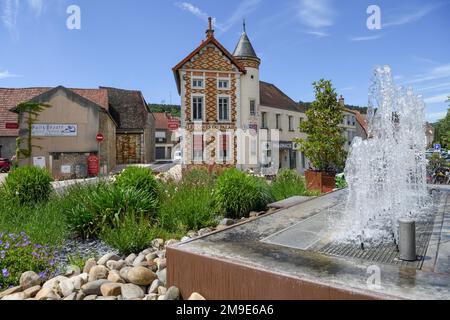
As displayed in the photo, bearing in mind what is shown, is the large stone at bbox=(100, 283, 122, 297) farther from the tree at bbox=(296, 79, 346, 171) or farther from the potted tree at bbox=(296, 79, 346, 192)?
the tree at bbox=(296, 79, 346, 171)

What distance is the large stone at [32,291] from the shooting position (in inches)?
145

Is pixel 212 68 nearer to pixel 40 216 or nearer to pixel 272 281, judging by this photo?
pixel 40 216

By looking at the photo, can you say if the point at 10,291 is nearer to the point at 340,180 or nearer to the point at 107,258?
the point at 107,258

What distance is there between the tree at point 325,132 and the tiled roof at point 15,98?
59.3 feet

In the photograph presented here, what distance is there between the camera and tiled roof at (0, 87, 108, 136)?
2491 cm

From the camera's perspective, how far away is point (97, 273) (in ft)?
13.4

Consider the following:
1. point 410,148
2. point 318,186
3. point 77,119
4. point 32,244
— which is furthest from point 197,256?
point 77,119

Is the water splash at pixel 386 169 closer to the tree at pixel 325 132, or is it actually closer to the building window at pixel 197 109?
the tree at pixel 325 132

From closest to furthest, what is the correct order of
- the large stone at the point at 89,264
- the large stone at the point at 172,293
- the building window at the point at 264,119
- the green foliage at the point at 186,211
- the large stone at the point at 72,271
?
the large stone at the point at 172,293 → the large stone at the point at 72,271 → the large stone at the point at 89,264 → the green foliage at the point at 186,211 → the building window at the point at 264,119

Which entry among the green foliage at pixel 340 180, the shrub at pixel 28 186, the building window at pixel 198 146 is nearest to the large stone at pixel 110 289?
the shrub at pixel 28 186

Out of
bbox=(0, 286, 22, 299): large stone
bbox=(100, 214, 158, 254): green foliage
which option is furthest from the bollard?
bbox=(0, 286, 22, 299): large stone

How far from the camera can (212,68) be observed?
1973cm

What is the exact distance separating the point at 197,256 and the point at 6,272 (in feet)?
8.25

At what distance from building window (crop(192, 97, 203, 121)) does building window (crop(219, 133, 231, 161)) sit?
1.86 m
